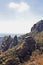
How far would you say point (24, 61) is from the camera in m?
162

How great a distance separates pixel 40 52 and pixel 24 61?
25257mm

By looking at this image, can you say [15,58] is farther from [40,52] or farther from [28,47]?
[40,52]

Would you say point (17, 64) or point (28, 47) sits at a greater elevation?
point (28, 47)

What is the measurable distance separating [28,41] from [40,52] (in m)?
16.7

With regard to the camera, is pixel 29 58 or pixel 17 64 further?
pixel 29 58

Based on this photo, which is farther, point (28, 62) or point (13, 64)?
point (28, 62)

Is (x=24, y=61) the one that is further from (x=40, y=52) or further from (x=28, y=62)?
(x=40, y=52)

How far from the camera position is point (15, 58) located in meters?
155

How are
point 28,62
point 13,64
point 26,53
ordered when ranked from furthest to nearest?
1. point 26,53
2. point 28,62
3. point 13,64

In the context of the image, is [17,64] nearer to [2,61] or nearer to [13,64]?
[13,64]

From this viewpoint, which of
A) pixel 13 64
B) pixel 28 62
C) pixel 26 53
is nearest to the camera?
pixel 13 64

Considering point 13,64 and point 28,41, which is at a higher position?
point 28,41

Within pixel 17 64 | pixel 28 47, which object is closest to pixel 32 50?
pixel 28 47

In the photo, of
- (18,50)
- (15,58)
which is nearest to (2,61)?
(15,58)
